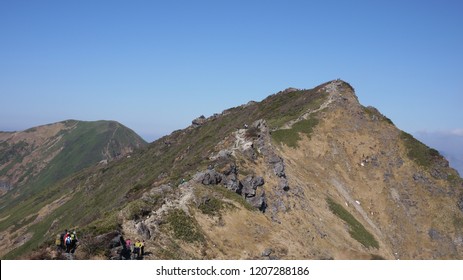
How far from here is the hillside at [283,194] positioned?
37312mm

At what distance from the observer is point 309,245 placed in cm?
4756

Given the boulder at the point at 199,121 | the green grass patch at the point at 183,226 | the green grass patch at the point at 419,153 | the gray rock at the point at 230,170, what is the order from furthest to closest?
the boulder at the point at 199,121 → the green grass patch at the point at 419,153 → the gray rock at the point at 230,170 → the green grass patch at the point at 183,226

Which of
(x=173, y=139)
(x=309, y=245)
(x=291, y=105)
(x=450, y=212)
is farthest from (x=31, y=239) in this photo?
(x=450, y=212)

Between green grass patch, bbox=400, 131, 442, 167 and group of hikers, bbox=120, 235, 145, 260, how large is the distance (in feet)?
250

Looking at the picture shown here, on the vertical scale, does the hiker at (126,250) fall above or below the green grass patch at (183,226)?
below

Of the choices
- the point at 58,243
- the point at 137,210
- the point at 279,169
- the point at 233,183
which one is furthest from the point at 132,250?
the point at 279,169

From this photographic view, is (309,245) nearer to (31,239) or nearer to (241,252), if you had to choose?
(241,252)

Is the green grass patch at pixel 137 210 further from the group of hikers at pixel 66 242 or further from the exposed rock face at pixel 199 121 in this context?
the exposed rock face at pixel 199 121

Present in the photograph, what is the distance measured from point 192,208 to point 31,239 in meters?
96.0

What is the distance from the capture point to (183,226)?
36531 millimetres

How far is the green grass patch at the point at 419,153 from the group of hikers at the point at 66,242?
8046 centimetres

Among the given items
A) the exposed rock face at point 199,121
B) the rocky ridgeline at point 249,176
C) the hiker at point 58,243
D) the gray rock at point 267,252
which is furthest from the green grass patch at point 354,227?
the exposed rock face at point 199,121

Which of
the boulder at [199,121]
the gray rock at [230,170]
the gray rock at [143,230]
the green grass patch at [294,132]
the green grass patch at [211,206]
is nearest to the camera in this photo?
the gray rock at [143,230]

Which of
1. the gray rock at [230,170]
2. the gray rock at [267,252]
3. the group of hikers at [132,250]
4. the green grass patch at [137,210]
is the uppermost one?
the gray rock at [230,170]
